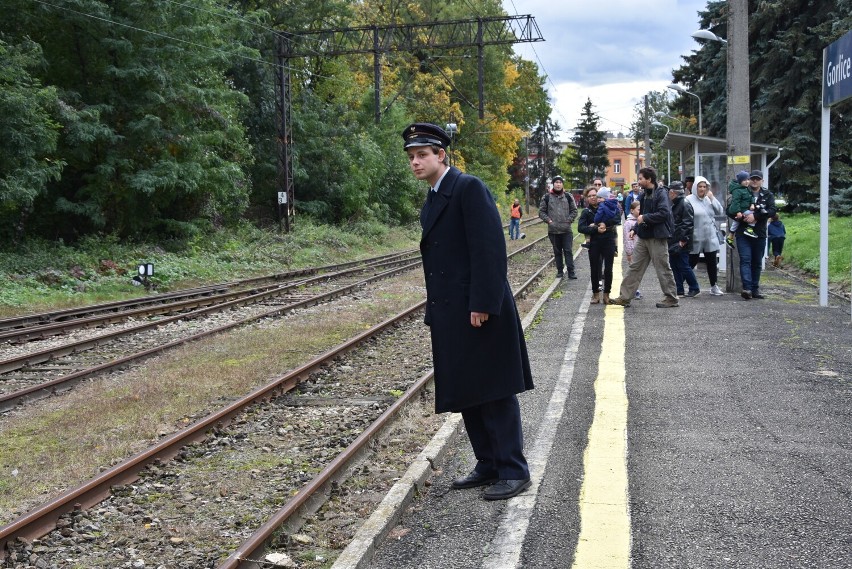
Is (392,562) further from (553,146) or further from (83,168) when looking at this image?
(553,146)

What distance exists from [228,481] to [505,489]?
1791mm

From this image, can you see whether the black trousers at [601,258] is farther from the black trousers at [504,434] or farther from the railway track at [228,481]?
the black trousers at [504,434]

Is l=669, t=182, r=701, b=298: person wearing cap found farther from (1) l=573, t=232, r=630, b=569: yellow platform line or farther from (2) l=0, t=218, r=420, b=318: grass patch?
(2) l=0, t=218, r=420, b=318: grass patch

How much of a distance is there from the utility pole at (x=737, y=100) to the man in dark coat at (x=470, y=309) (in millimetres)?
9981

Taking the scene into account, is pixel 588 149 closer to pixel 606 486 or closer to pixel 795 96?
pixel 795 96

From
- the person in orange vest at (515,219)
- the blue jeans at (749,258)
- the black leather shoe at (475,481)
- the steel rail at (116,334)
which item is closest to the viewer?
the black leather shoe at (475,481)

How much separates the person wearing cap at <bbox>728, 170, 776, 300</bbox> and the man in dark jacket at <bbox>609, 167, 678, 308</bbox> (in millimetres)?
1485

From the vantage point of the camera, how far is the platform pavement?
417cm

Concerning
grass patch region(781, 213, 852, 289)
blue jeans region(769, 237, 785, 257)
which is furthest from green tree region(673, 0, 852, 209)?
blue jeans region(769, 237, 785, 257)

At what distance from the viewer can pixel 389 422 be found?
22.7ft

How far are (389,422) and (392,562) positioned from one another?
2.72m

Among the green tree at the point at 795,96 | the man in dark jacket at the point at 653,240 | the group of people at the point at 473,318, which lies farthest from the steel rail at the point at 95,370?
the green tree at the point at 795,96

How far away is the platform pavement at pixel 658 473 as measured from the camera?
4172mm

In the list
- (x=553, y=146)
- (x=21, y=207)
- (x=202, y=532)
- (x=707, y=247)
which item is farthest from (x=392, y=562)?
(x=553, y=146)
